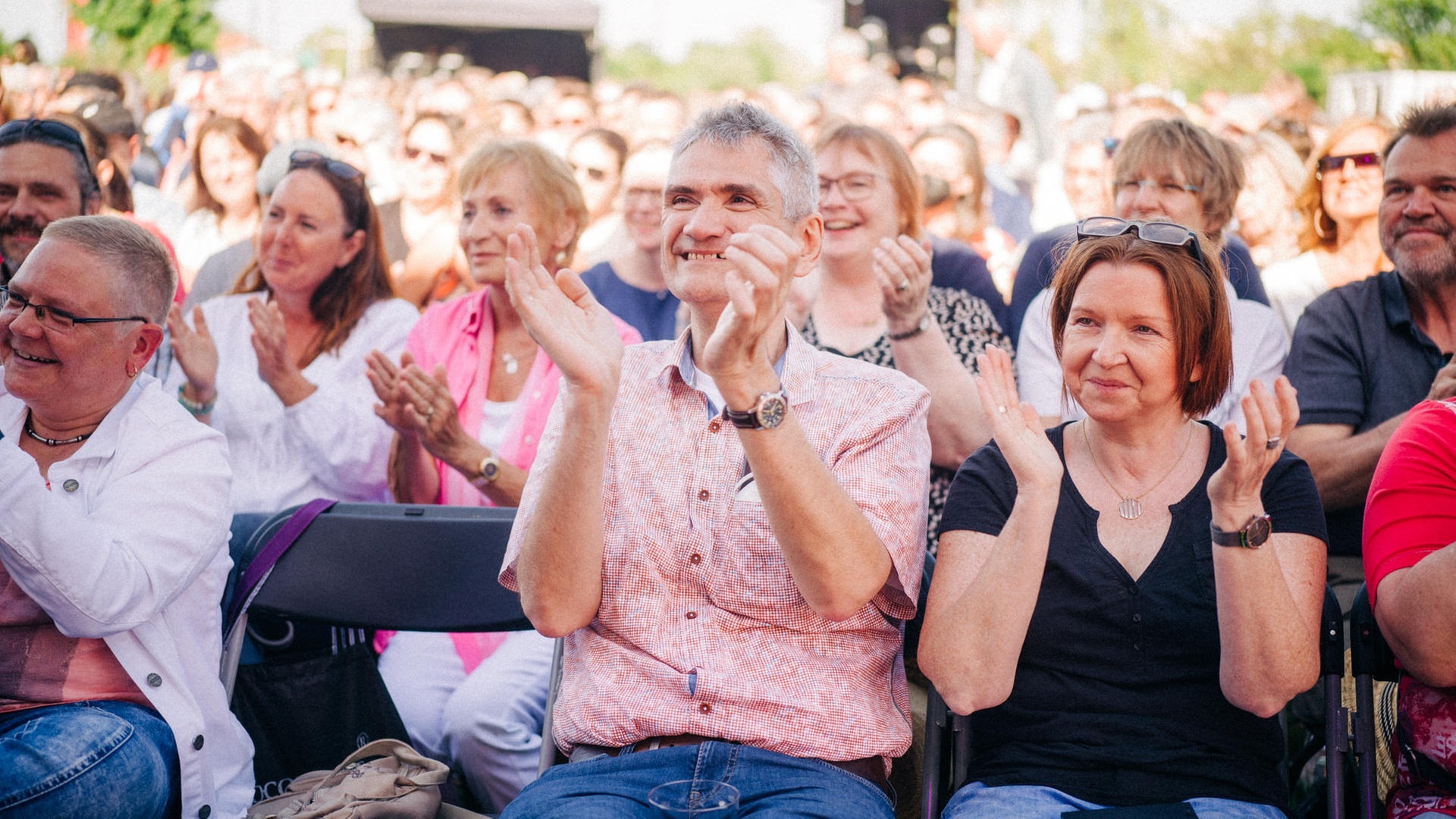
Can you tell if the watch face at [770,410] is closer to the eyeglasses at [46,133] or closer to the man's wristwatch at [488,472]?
the man's wristwatch at [488,472]

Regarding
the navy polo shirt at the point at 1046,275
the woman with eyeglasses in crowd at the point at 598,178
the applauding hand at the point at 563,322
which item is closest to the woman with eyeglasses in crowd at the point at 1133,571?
the applauding hand at the point at 563,322

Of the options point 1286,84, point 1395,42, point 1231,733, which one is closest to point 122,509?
point 1231,733

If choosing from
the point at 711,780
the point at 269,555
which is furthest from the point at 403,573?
the point at 711,780

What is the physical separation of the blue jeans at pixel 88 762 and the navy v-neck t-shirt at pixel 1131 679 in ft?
5.20

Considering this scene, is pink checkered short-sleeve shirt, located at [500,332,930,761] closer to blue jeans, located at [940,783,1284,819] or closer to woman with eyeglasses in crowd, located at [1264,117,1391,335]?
blue jeans, located at [940,783,1284,819]

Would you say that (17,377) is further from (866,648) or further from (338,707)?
(866,648)

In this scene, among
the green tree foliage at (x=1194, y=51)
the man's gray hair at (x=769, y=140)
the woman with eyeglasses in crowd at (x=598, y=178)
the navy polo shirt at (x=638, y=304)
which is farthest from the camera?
the green tree foliage at (x=1194, y=51)

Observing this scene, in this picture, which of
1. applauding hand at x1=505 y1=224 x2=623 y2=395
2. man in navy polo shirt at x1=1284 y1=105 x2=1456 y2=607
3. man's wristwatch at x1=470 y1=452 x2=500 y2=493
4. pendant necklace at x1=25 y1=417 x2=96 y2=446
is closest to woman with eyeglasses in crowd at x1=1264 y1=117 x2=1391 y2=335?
man in navy polo shirt at x1=1284 y1=105 x2=1456 y2=607

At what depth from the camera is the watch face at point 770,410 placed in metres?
2.05

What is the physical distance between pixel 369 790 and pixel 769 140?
155 centimetres

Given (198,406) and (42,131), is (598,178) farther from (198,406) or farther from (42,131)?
(198,406)

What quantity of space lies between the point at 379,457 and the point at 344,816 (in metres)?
1.61

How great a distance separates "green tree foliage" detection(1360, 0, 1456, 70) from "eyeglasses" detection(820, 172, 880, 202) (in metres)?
15.5

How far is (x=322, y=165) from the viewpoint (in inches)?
163
